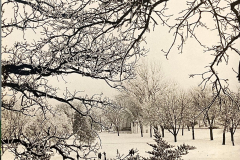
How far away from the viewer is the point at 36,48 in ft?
6.09

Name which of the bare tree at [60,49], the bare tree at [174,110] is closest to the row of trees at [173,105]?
the bare tree at [174,110]

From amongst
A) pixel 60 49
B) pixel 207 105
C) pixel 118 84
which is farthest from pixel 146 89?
pixel 60 49

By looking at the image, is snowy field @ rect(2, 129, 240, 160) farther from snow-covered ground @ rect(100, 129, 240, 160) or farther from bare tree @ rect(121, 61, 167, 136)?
bare tree @ rect(121, 61, 167, 136)

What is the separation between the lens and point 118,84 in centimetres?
191

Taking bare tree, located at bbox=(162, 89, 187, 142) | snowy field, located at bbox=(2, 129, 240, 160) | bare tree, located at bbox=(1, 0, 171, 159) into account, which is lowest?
snowy field, located at bbox=(2, 129, 240, 160)

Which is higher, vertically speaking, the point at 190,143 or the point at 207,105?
the point at 207,105

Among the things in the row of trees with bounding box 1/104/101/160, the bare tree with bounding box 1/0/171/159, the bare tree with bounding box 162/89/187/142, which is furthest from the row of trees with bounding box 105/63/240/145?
the row of trees with bounding box 1/104/101/160

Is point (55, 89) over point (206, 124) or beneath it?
over

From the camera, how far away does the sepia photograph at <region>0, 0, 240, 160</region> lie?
72.1 inches

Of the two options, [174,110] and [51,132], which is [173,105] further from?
[51,132]

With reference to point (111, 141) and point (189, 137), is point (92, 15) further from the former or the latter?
point (189, 137)

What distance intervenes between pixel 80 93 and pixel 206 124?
84cm

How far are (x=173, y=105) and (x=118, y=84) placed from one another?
1.28ft

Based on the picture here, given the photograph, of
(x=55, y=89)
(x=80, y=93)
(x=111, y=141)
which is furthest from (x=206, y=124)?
(x=55, y=89)
